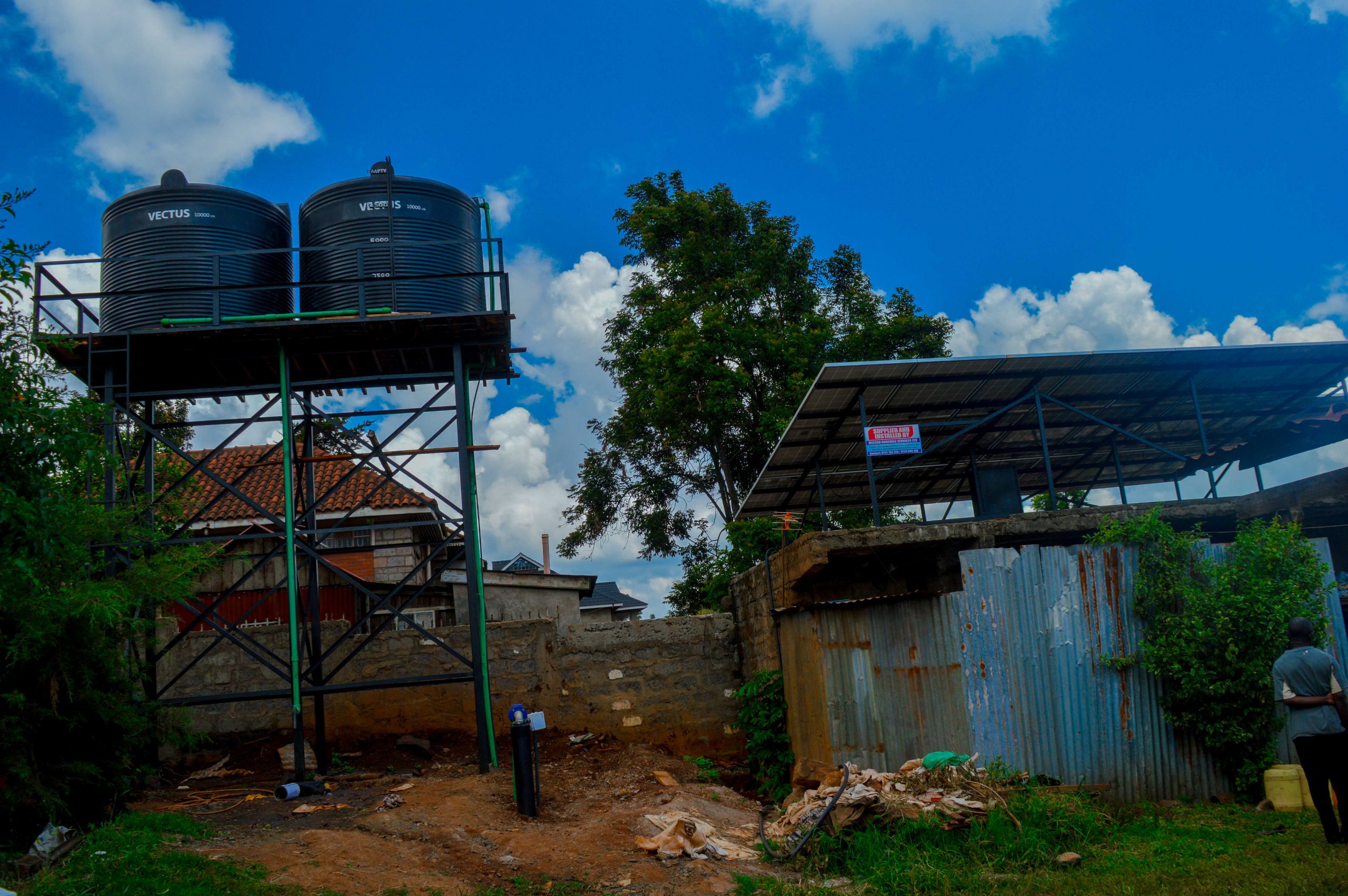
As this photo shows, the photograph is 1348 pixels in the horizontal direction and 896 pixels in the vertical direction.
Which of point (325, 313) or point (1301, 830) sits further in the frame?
point (325, 313)

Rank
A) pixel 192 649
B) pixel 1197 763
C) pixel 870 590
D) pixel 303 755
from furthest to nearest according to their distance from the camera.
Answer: pixel 192 649 → pixel 870 590 → pixel 303 755 → pixel 1197 763

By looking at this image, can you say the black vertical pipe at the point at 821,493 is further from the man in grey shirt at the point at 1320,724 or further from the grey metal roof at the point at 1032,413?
the man in grey shirt at the point at 1320,724

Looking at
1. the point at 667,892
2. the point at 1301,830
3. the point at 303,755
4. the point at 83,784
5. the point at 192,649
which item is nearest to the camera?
the point at 667,892

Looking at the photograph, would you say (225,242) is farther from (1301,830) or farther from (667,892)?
(1301,830)

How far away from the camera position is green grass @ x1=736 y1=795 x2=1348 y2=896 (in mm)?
5988

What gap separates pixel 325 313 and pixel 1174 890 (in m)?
10.3

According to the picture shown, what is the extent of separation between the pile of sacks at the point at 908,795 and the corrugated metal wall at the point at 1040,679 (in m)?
0.47

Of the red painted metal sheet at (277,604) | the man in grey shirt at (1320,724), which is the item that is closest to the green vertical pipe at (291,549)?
the red painted metal sheet at (277,604)

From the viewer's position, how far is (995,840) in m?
6.92

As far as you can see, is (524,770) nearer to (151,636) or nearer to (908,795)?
(908,795)

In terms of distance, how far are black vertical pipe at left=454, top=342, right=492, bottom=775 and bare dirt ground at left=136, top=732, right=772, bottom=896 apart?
18.8 inches

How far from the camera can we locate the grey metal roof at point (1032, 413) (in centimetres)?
1130

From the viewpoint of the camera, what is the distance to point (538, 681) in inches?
496

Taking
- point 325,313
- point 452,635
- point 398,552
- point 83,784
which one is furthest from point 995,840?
point 398,552
